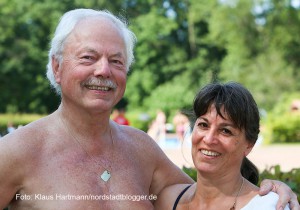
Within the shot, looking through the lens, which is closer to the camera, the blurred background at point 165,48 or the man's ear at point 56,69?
the man's ear at point 56,69

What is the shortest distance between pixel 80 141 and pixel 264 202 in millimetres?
1007

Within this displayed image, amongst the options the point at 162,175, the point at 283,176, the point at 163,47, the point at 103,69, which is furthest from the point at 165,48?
the point at 103,69

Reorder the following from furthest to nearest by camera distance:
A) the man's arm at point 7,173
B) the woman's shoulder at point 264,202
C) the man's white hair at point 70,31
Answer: the man's white hair at point 70,31 → the woman's shoulder at point 264,202 → the man's arm at point 7,173

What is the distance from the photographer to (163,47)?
42.9 meters

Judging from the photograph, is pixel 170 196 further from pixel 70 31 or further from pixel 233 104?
pixel 70 31

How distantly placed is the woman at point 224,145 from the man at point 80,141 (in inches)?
9.5

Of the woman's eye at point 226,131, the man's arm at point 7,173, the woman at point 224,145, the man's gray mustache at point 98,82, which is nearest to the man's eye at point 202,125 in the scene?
the woman at point 224,145

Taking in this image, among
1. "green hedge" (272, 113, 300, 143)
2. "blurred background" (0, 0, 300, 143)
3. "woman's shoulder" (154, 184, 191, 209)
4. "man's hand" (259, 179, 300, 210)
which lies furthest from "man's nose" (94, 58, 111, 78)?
"blurred background" (0, 0, 300, 143)

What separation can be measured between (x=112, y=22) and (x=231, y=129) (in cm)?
85

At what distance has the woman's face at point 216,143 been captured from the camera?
9.16 feet

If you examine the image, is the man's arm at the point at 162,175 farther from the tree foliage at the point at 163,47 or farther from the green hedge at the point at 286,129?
the tree foliage at the point at 163,47

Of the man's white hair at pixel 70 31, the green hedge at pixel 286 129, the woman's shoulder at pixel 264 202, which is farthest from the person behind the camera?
the green hedge at pixel 286 129

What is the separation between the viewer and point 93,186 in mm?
2758

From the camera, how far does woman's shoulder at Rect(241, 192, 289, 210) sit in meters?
2.66
